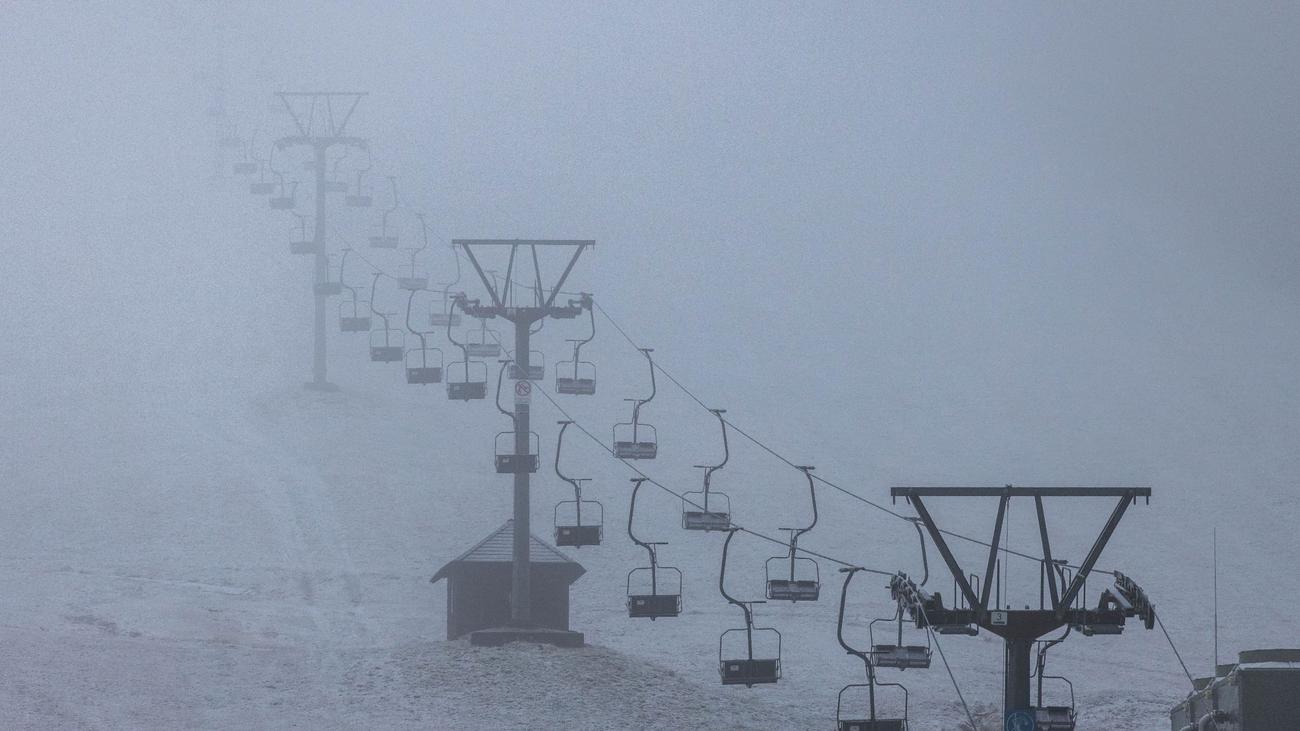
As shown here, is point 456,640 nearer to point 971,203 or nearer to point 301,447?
point 301,447

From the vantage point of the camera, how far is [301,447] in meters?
49.4

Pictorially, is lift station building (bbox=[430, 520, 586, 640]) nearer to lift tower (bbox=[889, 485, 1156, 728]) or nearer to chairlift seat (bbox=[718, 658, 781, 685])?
chairlift seat (bbox=[718, 658, 781, 685])

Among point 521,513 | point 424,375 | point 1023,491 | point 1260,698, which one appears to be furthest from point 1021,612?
point 424,375

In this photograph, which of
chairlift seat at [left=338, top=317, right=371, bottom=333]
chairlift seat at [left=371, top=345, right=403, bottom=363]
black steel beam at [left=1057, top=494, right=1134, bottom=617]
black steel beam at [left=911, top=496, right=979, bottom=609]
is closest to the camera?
black steel beam at [left=911, top=496, right=979, bottom=609]

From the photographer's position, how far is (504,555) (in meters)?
28.0

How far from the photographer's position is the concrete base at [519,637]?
85.4ft

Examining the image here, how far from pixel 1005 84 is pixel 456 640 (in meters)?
160

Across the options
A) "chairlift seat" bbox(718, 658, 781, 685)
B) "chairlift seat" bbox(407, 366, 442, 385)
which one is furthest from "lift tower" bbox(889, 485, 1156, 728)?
"chairlift seat" bbox(407, 366, 442, 385)

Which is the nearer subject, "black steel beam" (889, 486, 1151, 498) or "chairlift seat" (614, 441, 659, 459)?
"black steel beam" (889, 486, 1151, 498)

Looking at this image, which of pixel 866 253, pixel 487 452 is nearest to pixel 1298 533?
pixel 487 452

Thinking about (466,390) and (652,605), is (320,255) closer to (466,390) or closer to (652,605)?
(466,390)

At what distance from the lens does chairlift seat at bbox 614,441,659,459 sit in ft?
78.7

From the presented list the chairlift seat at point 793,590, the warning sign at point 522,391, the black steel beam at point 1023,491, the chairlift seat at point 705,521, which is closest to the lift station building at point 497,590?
the warning sign at point 522,391

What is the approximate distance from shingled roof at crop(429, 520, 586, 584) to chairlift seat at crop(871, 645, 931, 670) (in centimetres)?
1055
